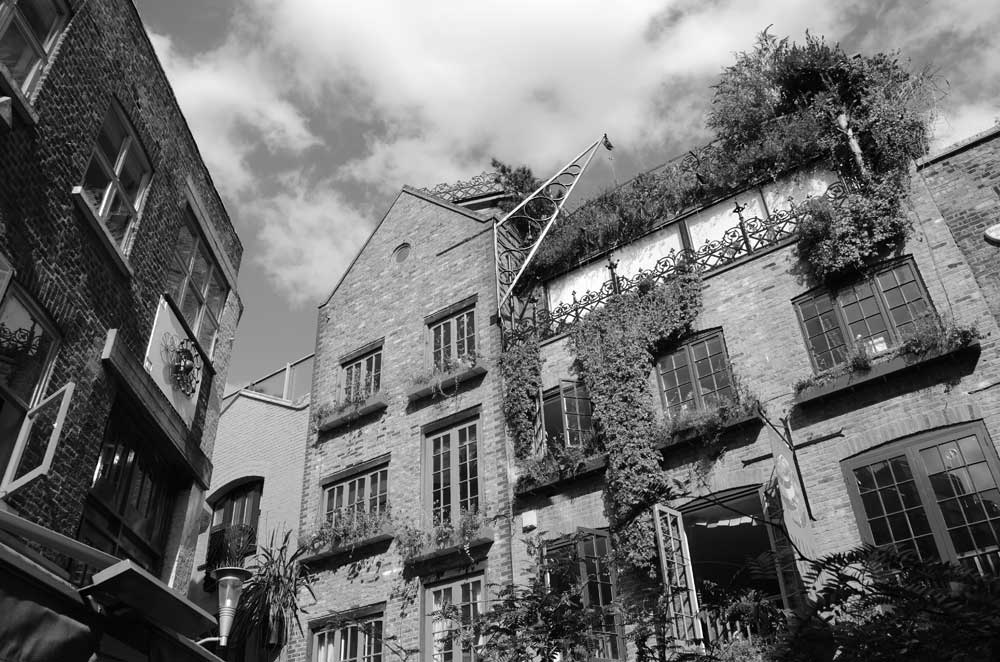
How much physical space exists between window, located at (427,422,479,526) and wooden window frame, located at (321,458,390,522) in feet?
3.70

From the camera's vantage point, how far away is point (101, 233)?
9.31m

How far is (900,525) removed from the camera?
10.4 meters

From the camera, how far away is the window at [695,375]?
12.9 m

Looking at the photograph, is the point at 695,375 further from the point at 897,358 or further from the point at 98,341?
the point at 98,341

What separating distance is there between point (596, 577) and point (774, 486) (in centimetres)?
307

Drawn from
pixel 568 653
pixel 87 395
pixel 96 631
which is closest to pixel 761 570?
pixel 568 653

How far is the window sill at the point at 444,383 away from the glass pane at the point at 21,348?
8.50 meters

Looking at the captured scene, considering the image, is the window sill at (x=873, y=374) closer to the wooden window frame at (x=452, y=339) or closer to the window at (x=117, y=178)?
the wooden window frame at (x=452, y=339)

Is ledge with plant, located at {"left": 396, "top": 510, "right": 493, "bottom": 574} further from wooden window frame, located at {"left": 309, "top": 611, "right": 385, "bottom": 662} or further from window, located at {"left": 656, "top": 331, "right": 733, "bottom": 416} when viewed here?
window, located at {"left": 656, "top": 331, "right": 733, "bottom": 416}

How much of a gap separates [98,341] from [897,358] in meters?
10.2

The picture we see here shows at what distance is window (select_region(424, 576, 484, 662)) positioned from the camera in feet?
44.2

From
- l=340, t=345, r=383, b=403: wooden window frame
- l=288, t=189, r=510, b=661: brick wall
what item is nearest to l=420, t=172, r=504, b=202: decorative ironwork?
l=288, t=189, r=510, b=661: brick wall

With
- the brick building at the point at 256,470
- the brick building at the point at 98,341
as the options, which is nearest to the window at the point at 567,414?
the brick building at the point at 98,341

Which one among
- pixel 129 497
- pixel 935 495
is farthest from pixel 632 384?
pixel 129 497
